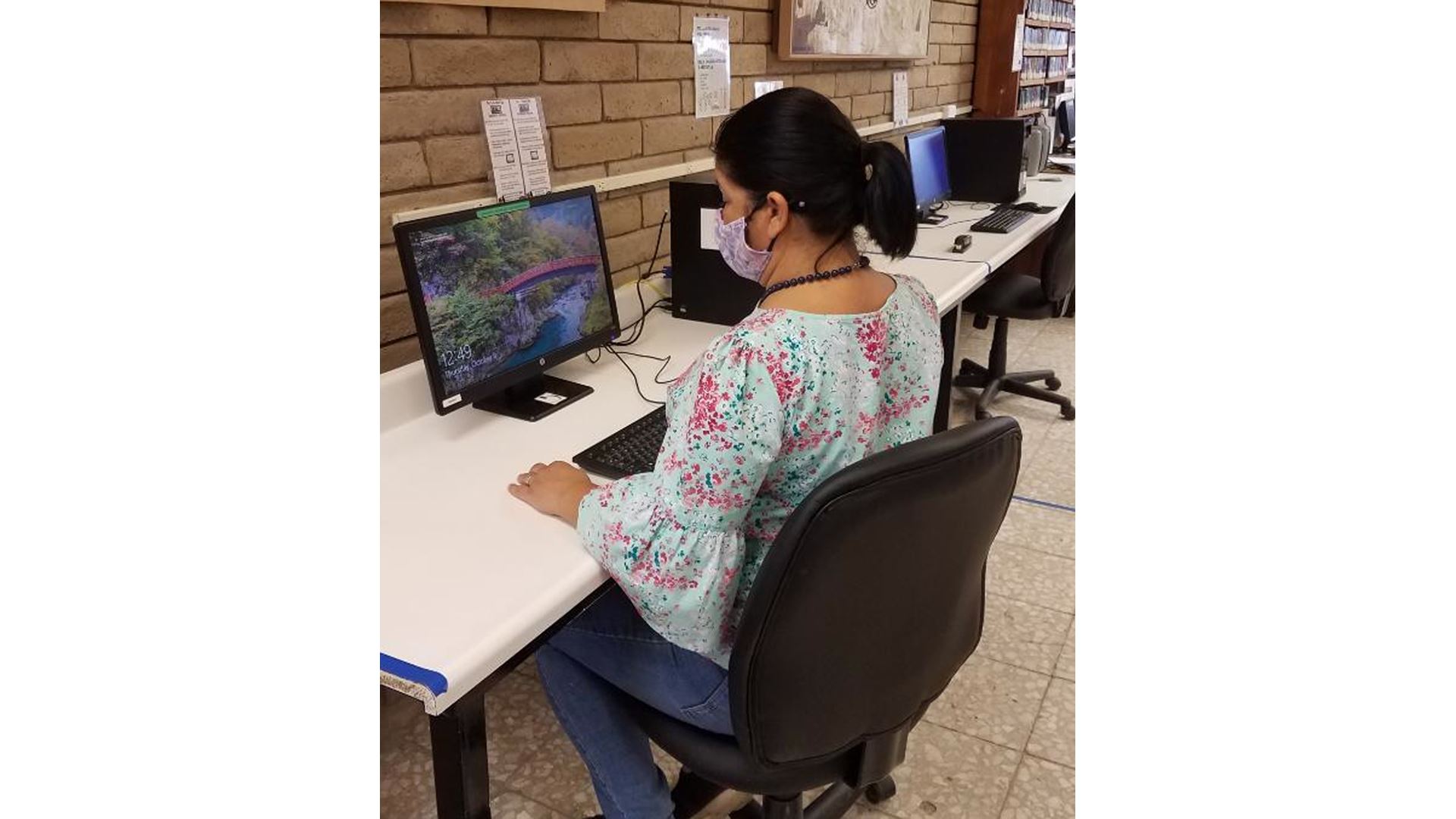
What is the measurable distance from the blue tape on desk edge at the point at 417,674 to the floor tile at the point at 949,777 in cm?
105

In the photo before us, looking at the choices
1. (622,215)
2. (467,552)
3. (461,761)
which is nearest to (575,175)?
(622,215)

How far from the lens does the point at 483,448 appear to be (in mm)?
1459

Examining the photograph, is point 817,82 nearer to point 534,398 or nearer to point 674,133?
point 674,133

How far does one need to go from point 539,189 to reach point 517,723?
1107 mm

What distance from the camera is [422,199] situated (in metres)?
1.69

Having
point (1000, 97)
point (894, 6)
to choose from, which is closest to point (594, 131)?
point (894, 6)

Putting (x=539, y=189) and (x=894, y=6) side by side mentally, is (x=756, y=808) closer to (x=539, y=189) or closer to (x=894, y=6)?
(x=539, y=189)

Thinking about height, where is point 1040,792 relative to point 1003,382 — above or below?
below

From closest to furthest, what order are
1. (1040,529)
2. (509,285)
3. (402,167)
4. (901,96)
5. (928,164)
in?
(509,285) < (402,167) < (1040,529) < (928,164) < (901,96)

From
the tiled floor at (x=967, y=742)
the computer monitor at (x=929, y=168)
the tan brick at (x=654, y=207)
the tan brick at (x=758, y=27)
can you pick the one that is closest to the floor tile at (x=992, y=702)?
the tiled floor at (x=967, y=742)

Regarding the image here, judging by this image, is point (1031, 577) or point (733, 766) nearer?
point (733, 766)

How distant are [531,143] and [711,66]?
0.79m

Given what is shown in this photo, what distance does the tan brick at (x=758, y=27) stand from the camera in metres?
2.62

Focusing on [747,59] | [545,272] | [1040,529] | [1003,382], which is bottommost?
[1040,529]
